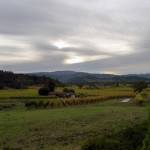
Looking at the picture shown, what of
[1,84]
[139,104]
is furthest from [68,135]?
[1,84]

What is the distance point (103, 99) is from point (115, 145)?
4770cm

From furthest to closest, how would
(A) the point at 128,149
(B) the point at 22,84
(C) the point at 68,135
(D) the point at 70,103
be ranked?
(B) the point at 22,84 → (D) the point at 70,103 → (C) the point at 68,135 → (A) the point at 128,149

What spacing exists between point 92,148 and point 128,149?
50.3 inches

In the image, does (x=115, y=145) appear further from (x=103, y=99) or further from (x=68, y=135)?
(x=103, y=99)

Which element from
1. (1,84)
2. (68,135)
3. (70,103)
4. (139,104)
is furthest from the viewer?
(1,84)

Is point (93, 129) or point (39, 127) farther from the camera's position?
point (39, 127)

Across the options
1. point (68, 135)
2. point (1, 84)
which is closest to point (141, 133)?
point (68, 135)

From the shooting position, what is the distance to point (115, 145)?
12.9 metres

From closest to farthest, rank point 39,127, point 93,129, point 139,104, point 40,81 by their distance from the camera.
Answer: point 93,129, point 39,127, point 139,104, point 40,81

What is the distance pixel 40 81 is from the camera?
13400cm

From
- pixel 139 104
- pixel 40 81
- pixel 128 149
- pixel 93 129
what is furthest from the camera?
pixel 40 81

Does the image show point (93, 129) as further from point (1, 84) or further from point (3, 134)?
point (1, 84)

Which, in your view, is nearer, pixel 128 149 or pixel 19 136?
pixel 128 149

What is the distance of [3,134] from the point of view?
825 inches
